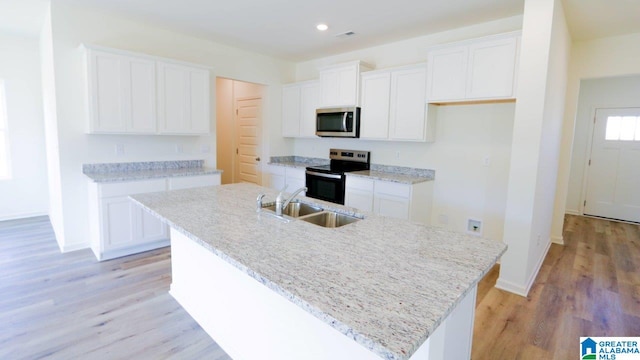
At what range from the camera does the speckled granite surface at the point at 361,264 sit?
91 centimetres

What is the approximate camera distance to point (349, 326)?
880 millimetres

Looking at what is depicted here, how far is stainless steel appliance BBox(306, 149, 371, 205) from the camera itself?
14.1 ft

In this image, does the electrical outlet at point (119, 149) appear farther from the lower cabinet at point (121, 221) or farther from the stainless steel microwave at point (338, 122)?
the stainless steel microwave at point (338, 122)

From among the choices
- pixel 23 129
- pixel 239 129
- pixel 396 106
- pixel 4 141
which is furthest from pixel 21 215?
pixel 396 106

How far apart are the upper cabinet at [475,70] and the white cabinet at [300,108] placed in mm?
1916

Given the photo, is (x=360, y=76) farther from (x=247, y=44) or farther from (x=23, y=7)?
(x=23, y=7)

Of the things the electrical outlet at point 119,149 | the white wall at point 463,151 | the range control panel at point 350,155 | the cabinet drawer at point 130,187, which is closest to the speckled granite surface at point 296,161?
the range control panel at point 350,155

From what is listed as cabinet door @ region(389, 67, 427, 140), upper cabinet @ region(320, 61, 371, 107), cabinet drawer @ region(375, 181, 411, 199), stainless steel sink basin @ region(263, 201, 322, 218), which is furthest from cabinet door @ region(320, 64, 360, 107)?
stainless steel sink basin @ region(263, 201, 322, 218)

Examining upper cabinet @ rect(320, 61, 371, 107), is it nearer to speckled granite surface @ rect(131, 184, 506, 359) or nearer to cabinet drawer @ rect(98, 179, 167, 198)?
cabinet drawer @ rect(98, 179, 167, 198)

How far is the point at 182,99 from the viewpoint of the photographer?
3.93 m

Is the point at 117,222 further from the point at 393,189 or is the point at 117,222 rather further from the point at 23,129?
the point at 393,189

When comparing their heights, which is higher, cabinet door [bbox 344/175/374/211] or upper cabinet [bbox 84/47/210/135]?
upper cabinet [bbox 84/47/210/135]

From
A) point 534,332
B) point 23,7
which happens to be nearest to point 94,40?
point 23,7

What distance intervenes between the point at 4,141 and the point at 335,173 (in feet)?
16.0
